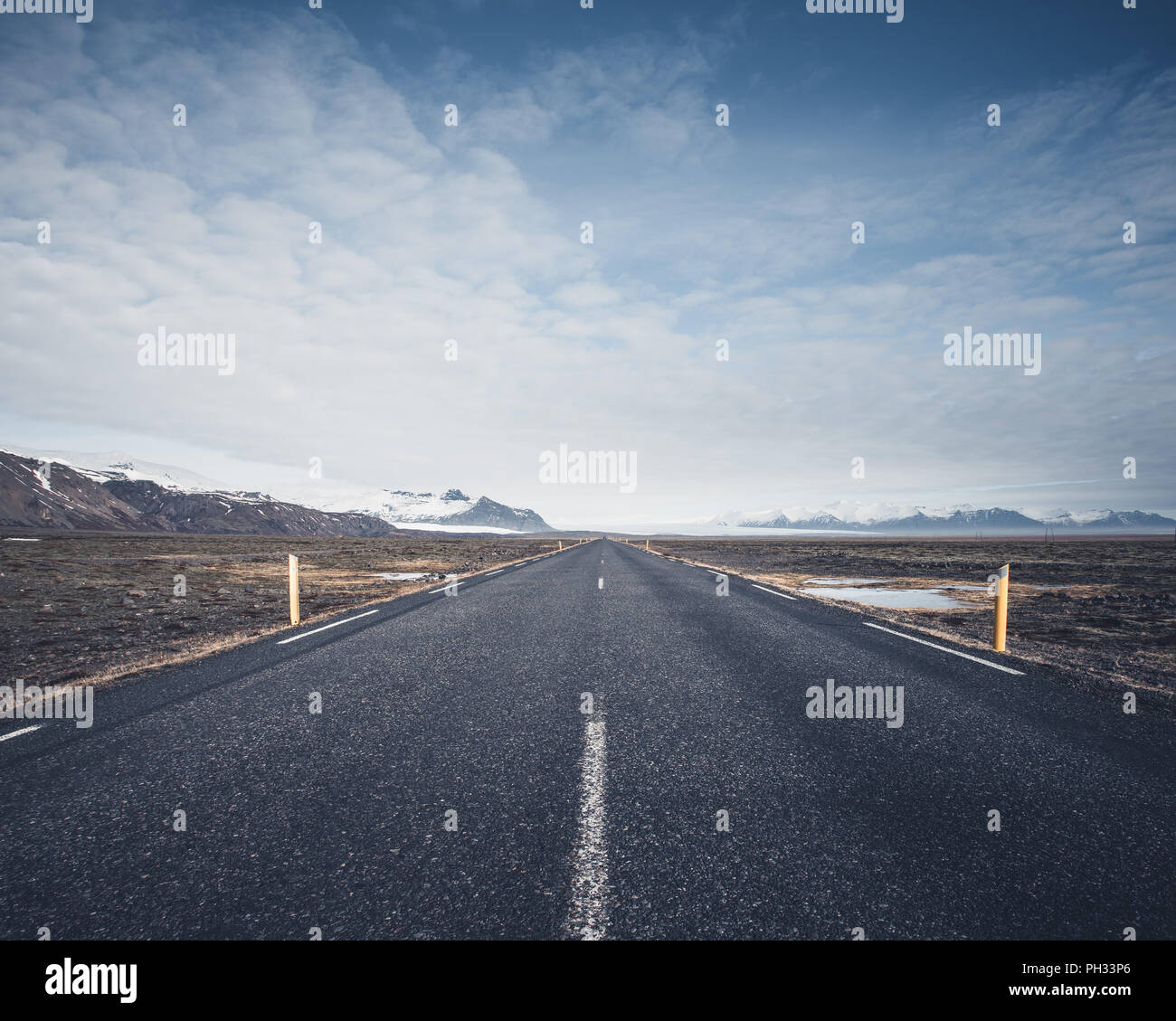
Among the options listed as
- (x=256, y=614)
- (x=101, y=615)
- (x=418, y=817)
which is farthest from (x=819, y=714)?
(x=101, y=615)

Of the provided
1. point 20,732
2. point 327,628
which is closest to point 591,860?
point 20,732

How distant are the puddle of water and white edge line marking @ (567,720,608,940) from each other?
13023 mm

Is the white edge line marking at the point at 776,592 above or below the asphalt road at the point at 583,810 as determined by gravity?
below

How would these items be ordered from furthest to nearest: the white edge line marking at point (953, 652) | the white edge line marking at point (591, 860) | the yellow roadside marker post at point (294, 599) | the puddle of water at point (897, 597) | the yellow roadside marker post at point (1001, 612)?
the puddle of water at point (897, 597), the yellow roadside marker post at point (294, 599), the yellow roadside marker post at point (1001, 612), the white edge line marking at point (953, 652), the white edge line marking at point (591, 860)

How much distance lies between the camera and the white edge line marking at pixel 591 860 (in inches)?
94.2

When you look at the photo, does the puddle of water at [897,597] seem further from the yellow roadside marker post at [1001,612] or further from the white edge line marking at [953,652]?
the yellow roadside marker post at [1001,612]

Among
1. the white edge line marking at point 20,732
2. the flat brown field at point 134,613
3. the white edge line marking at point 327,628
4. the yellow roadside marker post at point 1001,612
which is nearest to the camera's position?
the white edge line marking at point 20,732

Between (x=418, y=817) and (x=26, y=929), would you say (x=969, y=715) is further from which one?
(x=26, y=929)

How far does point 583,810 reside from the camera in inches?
133

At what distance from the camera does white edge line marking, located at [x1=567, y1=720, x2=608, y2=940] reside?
2.39 meters

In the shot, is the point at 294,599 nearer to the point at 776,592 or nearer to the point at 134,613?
the point at 134,613

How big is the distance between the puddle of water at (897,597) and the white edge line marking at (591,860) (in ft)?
A: 42.7

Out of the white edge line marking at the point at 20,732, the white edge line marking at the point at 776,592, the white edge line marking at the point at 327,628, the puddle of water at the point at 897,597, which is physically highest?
the white edge line marking at the point at 20,732

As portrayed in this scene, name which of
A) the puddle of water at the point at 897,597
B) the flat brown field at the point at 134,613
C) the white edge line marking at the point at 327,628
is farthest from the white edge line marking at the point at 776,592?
the flat brown field at the point at 134,613
